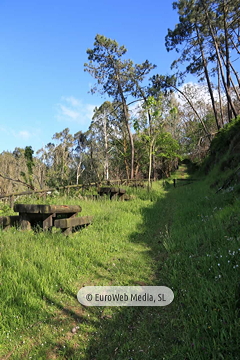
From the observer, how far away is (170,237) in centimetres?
473

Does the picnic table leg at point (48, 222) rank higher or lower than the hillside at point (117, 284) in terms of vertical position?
higher

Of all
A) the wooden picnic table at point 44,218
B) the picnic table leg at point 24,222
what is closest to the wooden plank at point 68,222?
the wooden picnic table at point 44,218

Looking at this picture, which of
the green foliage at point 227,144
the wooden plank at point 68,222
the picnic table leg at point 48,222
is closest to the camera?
the wooden plank at point 68,222

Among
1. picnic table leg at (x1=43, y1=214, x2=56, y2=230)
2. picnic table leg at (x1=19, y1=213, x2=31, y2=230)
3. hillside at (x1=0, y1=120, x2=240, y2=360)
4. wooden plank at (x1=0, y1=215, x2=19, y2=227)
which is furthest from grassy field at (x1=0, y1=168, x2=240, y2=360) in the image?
wooden plank at (x1=0, y1=215, x2=19, y2=227)

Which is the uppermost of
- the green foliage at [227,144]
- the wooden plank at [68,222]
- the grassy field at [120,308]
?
the green foliage at [227,144]

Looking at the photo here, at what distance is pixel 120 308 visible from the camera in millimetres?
2713

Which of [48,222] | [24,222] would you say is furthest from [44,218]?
[24,222]

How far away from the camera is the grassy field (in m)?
2.03

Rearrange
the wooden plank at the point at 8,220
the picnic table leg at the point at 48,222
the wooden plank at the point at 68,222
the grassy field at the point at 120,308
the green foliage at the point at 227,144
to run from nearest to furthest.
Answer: the grassy field at the point at 120,308 → the wooden plank at the point at 68,222 → the picnic table leg at the point at 48,222 → the wooden plank at the point at 8,220 → the green foliage at the point at 227,144

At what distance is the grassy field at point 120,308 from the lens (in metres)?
2.03

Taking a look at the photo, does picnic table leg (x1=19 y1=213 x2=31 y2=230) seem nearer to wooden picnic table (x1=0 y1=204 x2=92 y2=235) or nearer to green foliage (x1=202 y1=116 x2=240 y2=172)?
wooden picnic table (x1=0 y1=204 x2=92 y2=235)

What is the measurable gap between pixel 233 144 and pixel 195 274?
35.6 ft

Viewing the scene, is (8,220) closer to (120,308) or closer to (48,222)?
(48,222)

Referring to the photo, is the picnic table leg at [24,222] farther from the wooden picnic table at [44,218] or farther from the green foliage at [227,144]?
the green foliage at [227,144]
